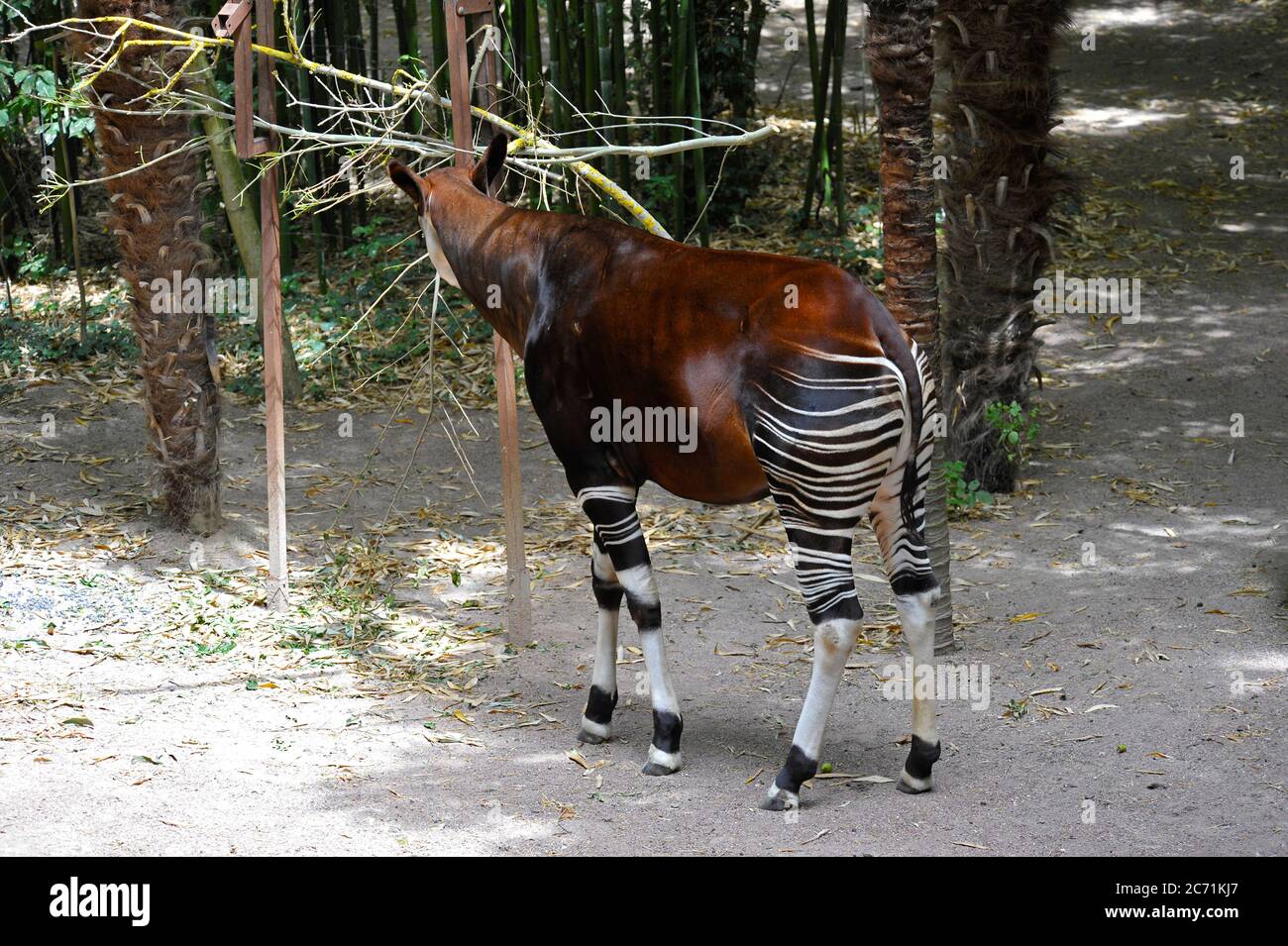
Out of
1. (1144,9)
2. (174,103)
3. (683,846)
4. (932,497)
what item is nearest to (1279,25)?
(1144,9)

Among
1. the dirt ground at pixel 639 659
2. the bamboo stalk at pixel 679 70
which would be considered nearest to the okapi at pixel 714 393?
the dirt ground at pixel 639 659

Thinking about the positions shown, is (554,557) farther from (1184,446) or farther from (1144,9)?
(1144,9)

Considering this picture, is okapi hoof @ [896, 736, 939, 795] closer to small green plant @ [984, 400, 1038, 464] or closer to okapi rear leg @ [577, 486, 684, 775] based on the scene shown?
okapi rear leg @ [577, 486, 684, 775]

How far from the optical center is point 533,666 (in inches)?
235

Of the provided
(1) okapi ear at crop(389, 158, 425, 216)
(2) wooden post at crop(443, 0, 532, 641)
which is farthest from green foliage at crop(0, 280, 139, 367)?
(1) okapi ear at crop(389, 158, 425, 216)

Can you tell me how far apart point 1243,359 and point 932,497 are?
4.21 metres

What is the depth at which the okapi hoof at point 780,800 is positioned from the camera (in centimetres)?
454

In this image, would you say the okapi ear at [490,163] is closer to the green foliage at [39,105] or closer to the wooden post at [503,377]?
the wooden post at [503,377]

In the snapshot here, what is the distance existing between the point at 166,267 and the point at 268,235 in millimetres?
1184

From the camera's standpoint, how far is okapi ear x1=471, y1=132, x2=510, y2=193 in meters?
5.13

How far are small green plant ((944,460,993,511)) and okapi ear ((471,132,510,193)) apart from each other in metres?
3.35

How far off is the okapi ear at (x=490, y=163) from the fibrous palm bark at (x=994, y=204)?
3335 millimetres

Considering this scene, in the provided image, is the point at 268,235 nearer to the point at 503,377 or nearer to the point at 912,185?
the point at 503,377

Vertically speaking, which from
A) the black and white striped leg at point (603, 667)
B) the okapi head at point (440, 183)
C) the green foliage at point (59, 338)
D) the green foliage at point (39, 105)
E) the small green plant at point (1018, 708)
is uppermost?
the green foliage at point (39, 105)
